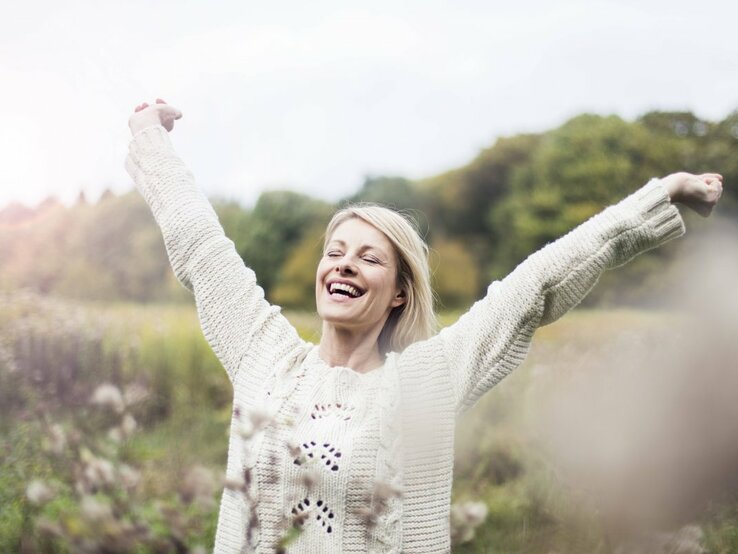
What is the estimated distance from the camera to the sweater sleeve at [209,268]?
1744 millimetres

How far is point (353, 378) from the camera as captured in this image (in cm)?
173

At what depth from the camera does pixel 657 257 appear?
8.59 meters

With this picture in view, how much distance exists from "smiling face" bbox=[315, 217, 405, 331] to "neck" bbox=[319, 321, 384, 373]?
0.09 ft

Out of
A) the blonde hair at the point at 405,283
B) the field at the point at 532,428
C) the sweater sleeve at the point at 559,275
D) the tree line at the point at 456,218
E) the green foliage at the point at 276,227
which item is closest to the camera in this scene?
the sweater sleeve at the point at 559,275

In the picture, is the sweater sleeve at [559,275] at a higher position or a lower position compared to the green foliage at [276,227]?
lower

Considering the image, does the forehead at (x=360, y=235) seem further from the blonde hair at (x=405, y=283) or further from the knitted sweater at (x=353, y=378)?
the knitted sweater at (x=353, y=378)

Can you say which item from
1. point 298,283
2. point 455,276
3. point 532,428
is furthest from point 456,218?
point 532,428

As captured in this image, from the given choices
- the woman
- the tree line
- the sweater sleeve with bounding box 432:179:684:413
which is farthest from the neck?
the tree line

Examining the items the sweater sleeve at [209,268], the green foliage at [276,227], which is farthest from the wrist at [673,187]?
the green foliage at [276,227]

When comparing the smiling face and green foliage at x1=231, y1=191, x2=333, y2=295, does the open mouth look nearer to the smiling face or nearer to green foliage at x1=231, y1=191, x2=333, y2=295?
the smiling face

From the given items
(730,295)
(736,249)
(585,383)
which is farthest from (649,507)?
(736,249)

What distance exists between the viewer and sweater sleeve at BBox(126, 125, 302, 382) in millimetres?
1744

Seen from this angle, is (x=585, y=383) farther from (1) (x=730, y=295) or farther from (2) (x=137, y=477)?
(2) (x=137, y=477)

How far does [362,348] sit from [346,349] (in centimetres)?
4
